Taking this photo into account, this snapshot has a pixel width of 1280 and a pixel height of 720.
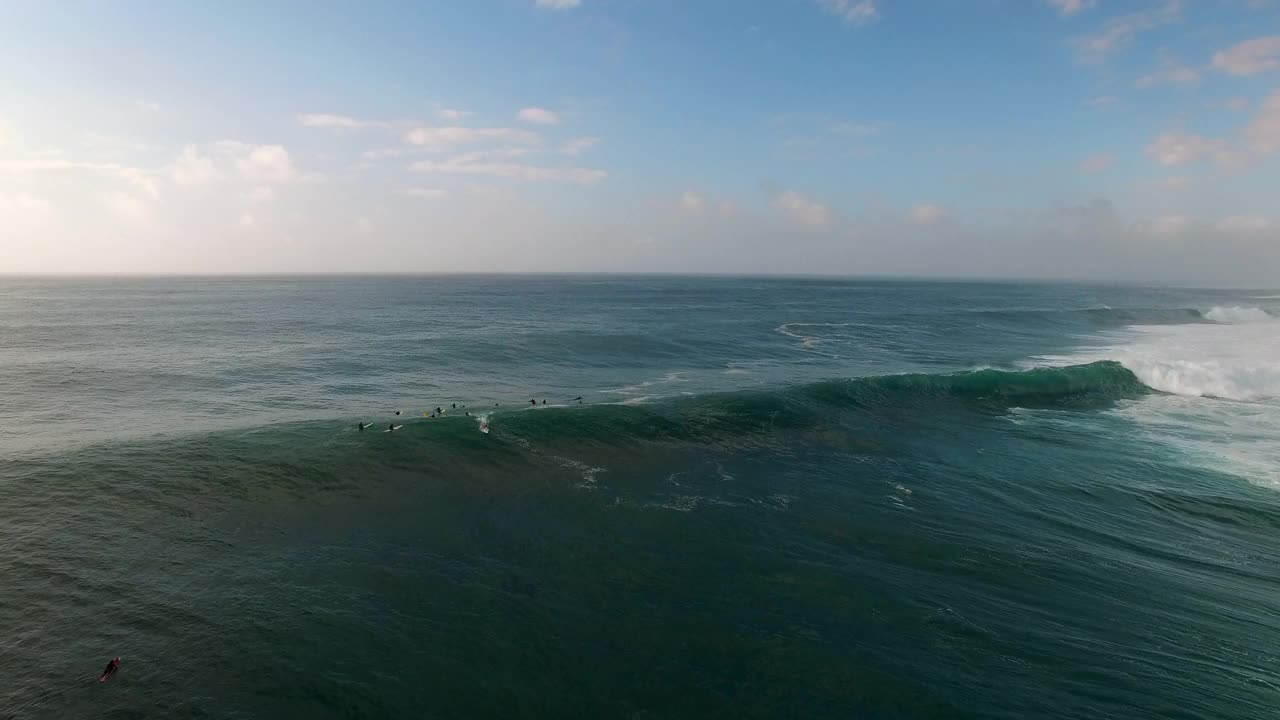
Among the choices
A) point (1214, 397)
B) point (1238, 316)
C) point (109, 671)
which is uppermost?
point (1238, 316)

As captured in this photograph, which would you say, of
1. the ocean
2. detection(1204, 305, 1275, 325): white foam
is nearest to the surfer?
the ocean

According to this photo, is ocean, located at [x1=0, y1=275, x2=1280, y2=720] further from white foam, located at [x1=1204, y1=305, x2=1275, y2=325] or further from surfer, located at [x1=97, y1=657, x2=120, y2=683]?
white foam, located at [x1=1204, y1=305, x2=1275, y2=325]

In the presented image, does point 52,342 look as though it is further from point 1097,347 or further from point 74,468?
point 1097,347

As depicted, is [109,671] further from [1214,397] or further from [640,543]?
[1214,397]

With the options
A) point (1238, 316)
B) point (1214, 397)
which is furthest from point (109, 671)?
point (1238, 316)

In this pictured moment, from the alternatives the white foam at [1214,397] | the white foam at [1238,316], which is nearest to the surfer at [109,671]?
the white foam at [1214,397]

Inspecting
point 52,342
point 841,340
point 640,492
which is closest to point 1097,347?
point 841,340

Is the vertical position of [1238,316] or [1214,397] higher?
[1238,316]
